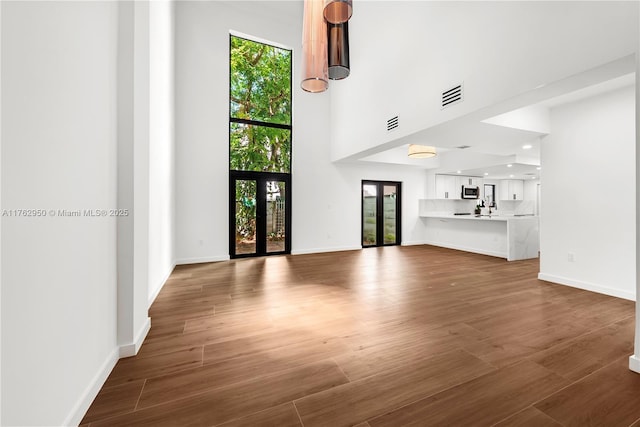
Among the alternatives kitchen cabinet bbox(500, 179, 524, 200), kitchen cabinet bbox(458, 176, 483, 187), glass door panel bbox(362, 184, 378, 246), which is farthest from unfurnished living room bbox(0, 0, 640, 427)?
kitchen cabinet bbox(500, 179, 524, 200)

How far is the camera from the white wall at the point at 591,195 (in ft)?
11.1

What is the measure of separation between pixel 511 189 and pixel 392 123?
8.24 metres

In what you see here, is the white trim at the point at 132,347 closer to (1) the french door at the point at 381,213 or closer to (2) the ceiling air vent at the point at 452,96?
(2) the ceiling air vent at the point at 452,96

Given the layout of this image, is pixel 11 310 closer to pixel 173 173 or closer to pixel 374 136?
pixel 173 173

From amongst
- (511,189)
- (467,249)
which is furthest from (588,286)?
(511,189)

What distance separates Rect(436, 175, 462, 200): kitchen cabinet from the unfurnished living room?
208 centimetres

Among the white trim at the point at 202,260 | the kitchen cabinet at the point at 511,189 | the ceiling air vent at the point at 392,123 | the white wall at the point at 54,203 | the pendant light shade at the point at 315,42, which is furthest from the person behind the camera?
the kitchen cabinet at the point at 511,189

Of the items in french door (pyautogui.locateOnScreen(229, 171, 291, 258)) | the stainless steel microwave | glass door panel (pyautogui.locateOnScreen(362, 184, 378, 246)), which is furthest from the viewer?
the stainless steel microwave

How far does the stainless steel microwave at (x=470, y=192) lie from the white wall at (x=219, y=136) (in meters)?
4.82

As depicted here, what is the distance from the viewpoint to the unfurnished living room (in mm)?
1285

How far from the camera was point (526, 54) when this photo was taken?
102 inches

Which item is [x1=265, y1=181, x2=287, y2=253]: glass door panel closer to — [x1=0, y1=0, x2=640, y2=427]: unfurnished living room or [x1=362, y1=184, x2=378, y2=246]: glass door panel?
[x1=0, y1=0, x2=640, y2=427]: unfurnished living room

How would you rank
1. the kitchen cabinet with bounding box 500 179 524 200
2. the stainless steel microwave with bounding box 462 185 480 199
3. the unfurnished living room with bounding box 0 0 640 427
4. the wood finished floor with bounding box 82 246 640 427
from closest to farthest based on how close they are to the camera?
the unfurnished living room with bounding box 0 0 640 427 < the wood finished floor with bounding box 82 246 640 427 < the stainless steel microwave with bounding box 462 185 480 199 < the kitchen cabinet with bounding box 500 179 524 200

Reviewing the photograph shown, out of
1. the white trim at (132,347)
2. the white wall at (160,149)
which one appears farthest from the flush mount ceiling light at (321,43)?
the white trim at (132,347)
